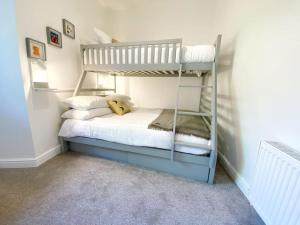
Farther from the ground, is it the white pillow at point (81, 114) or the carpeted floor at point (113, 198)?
the white pillow at point (81, 114)

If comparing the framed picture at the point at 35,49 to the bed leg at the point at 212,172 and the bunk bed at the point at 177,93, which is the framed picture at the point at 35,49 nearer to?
the bunk bed at the point at 177,93

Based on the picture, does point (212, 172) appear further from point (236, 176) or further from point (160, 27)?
point (160, 27)

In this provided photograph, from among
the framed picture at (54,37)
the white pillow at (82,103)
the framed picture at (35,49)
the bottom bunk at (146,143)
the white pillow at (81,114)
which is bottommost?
the bottom bunk at (146,143)

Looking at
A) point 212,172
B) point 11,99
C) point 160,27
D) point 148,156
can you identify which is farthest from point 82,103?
point 160,27

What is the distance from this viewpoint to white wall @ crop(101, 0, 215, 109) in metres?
2.99

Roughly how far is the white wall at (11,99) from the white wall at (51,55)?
5 centimetres

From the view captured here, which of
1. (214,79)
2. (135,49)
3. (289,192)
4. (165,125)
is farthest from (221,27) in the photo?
(289,192)

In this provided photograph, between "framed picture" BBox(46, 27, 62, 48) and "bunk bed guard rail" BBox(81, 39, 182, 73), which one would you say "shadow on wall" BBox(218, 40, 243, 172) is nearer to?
"bunk bed guard rail" BBox(81, 39, 182, 73)

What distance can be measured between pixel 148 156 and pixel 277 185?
1.27 meters

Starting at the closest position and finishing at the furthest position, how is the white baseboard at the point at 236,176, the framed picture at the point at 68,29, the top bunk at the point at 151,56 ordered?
the white baseboard at the point at 236,176, the top bunk at the point at 151,56, the framed picture at the point at 68,29

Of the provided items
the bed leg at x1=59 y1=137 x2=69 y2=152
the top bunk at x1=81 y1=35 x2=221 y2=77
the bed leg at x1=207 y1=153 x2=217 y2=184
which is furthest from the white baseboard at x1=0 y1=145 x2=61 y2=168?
the bed leg at x1=207 y1=153 x2=217 y2=184

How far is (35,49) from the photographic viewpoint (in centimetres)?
173

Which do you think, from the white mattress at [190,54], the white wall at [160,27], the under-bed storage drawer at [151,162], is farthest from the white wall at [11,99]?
the white wall at [160,27]

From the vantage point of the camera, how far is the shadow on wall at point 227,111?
1750 millimetres
